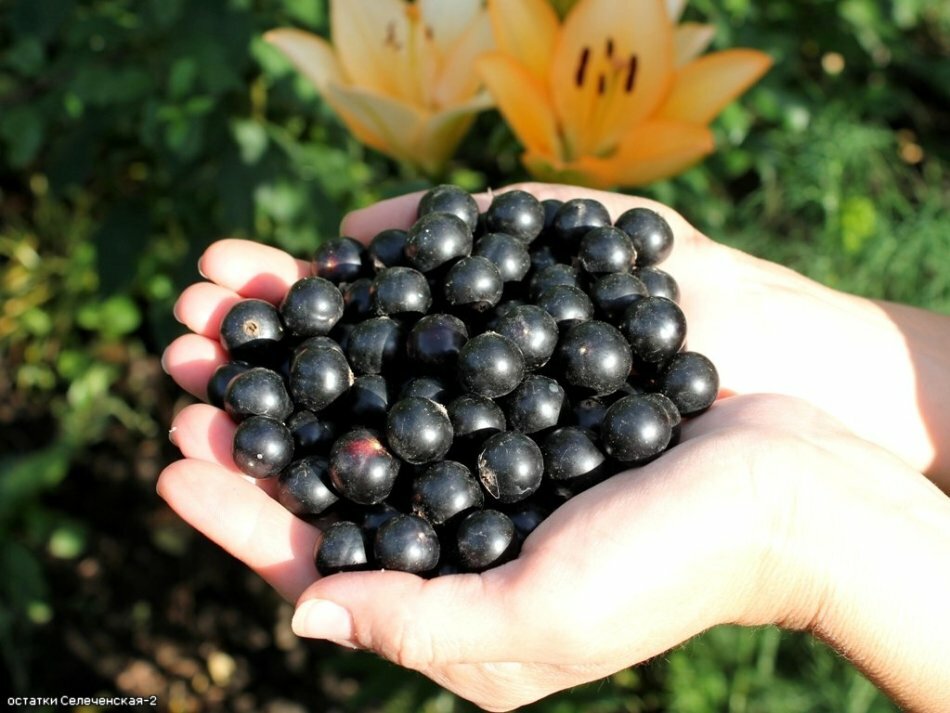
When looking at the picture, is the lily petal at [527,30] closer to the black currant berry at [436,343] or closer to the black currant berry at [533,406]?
the black currant berry at [436,343]

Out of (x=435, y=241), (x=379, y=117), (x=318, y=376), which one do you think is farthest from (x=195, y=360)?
(x=379, y=117)

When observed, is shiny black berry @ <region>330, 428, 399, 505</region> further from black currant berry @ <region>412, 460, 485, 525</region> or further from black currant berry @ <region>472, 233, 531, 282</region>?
black currant berry @ <region>472, 233, 531, 282</region>

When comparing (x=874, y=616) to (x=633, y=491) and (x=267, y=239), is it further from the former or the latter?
(x=267, y=239)

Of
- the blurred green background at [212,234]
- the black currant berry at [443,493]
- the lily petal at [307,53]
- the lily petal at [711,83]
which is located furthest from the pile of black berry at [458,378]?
the blurred green background at [212,234]

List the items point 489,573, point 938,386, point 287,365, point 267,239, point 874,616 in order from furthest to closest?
point 267,239
point 938,386
point 287,365
point 874,616
point 489,573

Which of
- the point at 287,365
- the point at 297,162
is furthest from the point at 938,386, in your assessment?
the point at 297,162
